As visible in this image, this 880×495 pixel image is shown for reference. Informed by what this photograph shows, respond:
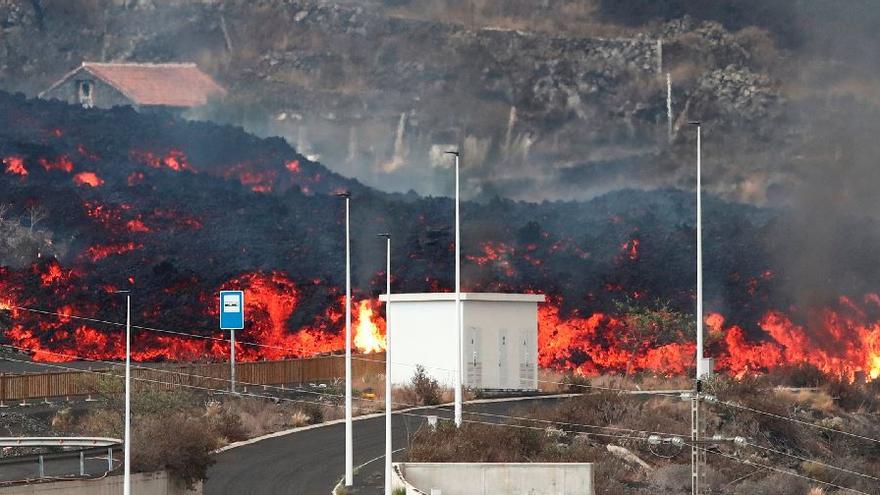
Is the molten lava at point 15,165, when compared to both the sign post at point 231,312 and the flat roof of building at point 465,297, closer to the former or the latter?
the sign post at point 231,312

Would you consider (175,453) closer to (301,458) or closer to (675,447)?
(301,458)

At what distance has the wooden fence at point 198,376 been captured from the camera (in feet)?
255

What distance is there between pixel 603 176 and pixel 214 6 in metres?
33.8

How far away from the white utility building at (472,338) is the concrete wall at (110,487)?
31.4 m

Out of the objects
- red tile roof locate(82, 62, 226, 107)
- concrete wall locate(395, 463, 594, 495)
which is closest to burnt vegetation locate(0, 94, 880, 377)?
red tile roof locate(82, 62, 226, 107)

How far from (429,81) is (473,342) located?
161 ft

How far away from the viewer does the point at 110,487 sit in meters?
49.8

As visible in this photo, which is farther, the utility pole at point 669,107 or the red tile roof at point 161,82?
the utility pole at point 669,107

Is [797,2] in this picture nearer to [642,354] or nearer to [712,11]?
[712,11]

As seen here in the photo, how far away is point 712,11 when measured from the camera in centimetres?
14000

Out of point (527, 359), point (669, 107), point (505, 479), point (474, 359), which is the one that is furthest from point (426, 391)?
point (669, 107)

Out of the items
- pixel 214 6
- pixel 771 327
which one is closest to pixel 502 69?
pixel 214 6

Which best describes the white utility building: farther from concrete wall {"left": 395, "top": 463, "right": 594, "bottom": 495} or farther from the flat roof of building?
concrete wall {"left": 395, "top": 463, "right": 594, "bottom": 495}

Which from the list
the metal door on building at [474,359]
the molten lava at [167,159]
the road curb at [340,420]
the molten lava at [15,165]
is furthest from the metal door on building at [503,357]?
the molten lava at [15,165]
